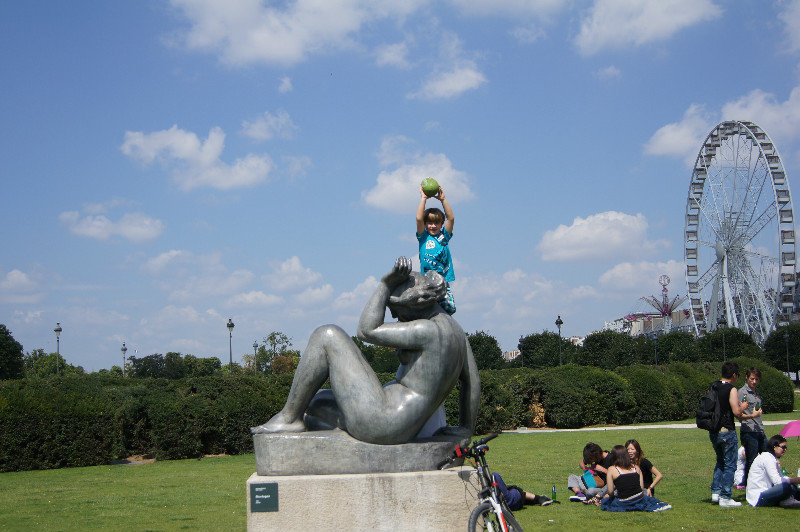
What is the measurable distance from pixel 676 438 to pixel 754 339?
4274 centimetres

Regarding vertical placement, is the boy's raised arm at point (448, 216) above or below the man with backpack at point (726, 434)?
above

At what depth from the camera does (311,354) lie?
6191mm

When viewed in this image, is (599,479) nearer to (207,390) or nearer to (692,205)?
(207,390)

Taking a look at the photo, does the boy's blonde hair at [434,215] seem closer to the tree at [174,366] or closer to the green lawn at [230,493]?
the green lawn at [230,493]

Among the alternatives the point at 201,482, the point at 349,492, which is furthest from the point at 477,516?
the point at 201,482

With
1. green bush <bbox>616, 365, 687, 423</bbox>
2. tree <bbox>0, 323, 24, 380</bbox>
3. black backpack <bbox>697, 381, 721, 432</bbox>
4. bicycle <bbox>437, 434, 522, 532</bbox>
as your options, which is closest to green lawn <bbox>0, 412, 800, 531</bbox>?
black backpack <bbox>697, 381, 721, 432</bbox>

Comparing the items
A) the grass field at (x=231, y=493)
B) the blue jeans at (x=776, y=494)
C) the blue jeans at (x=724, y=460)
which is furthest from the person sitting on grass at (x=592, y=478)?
the blue jeans at (x=776, y=494)

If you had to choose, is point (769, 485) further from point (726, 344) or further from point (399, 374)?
point (726, 344)

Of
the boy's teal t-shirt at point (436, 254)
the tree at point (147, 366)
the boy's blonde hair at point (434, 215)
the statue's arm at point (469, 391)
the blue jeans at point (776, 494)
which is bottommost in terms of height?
the blue jeans at point (776, 494)

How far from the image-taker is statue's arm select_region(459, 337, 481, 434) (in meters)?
6.66

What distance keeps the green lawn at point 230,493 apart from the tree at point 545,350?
2993cm

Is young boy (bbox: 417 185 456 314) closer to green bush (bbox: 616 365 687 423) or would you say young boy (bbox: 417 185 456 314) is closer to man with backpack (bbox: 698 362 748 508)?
man with backpack (bbox: 698 362 748 508)

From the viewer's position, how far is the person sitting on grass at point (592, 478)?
933 centimetres

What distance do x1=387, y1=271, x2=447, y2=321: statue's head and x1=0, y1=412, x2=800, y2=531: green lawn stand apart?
302cm
